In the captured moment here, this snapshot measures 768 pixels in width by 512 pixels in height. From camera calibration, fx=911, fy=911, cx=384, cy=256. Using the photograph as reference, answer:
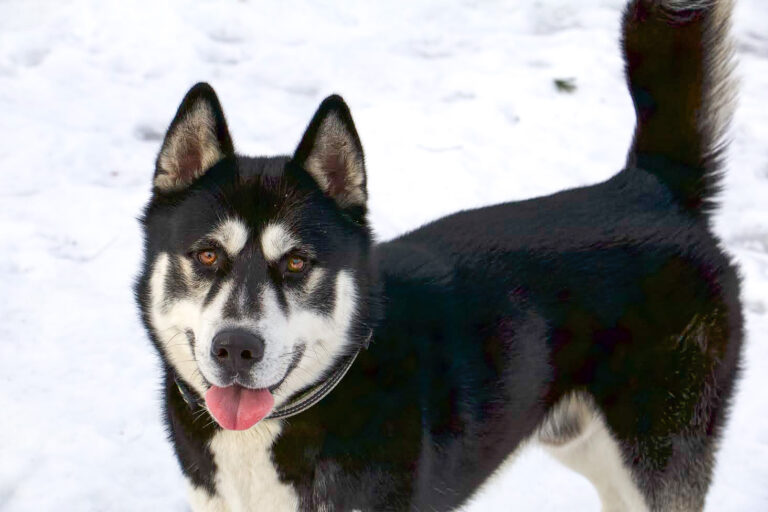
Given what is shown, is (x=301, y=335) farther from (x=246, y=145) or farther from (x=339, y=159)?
(x=246, y=145)

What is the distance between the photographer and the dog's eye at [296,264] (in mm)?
2344

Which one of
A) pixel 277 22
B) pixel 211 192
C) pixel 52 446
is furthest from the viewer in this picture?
pixel 277 22

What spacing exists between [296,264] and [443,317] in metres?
0.47

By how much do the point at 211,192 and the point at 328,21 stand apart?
3879 millimetres

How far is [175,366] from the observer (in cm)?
241

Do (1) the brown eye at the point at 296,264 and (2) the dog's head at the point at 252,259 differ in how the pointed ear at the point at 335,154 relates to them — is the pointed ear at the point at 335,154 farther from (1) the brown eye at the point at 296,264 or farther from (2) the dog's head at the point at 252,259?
(1) the brown eye at the point at 296,264

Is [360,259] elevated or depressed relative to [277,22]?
elevated

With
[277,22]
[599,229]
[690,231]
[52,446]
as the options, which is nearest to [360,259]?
[599,229]

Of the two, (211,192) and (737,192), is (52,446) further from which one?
(737,192)

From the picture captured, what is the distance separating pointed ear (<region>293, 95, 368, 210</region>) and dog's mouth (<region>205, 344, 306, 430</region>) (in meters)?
0.47

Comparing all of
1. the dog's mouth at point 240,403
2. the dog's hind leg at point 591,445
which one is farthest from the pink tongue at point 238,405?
the dog's hind leg at point 591,445

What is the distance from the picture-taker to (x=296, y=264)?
2.35m

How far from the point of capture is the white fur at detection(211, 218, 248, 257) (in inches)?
90.7

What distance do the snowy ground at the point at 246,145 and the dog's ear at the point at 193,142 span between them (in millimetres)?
1288
